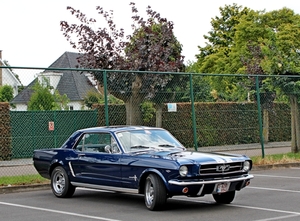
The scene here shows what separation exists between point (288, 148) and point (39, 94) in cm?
1121

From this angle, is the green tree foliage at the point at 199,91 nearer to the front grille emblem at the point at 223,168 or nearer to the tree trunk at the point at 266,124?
the tree trunk at the point at 266,124

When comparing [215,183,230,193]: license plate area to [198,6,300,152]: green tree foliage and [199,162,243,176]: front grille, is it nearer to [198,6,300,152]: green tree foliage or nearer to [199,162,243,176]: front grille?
[199,162,243,176]: front grille

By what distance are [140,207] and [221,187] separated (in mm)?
1507

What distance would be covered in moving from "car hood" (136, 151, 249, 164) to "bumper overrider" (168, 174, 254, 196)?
0.31 meters

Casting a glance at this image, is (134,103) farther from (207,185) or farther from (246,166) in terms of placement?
(207,185)

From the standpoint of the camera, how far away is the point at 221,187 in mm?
11008

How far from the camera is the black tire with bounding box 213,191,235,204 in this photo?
11.8 meters

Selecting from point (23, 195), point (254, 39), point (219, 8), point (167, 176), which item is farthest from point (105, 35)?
point (219, 8)

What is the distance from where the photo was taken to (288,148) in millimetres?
24766

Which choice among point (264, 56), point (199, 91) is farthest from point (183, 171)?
point (264, 56)

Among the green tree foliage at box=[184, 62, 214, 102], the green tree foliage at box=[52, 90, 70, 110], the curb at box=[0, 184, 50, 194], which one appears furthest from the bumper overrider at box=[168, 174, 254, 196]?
the green tree foliage at box=[184, 62, 214, 102]

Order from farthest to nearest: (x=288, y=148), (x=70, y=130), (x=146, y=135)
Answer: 1. (x=288, y=148)
2. (x=70, y=130)
3. (x=146, y=135)

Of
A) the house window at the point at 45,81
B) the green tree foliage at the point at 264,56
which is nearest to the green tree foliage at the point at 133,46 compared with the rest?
the green tree foliage at the point at 264,56

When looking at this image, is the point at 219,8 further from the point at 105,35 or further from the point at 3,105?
the point at 3,105
